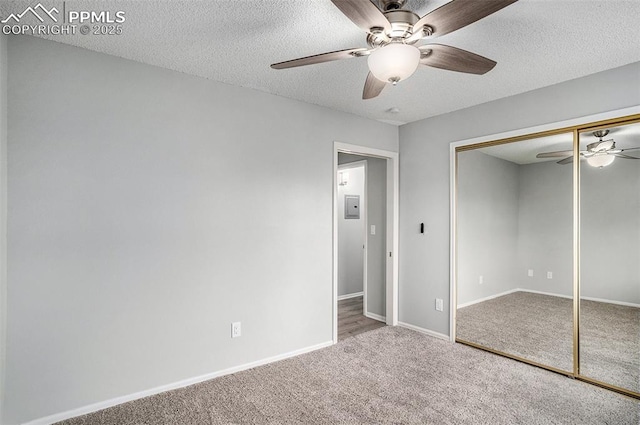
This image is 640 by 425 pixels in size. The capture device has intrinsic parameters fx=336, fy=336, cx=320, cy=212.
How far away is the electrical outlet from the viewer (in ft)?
9.39

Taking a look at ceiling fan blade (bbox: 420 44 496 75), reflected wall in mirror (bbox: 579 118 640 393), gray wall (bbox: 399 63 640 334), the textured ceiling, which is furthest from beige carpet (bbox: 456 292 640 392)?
ceiling fan blade (bbox: 420 44 496 75)

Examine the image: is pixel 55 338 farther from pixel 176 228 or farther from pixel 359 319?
pixel 359 319

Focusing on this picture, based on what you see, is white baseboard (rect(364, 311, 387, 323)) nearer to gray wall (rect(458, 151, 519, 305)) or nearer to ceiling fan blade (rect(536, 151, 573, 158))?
gray wall (rect(458, 151, 519, 305))

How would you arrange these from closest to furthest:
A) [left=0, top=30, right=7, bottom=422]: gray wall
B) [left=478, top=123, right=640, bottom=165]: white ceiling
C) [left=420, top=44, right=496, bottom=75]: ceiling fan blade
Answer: [left=420, top=44, right=496, bottom=75]: ceiling fan blade, [left=0, top=30, right=7, bottom=422]: gray wall, [left=478, top=123, right=640, bottom=165]: white ceiling

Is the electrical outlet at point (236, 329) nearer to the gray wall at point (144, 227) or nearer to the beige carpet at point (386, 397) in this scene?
the gray wall at point (144, 227)

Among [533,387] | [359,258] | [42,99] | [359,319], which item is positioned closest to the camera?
[42,99]

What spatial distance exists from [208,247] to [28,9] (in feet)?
5.89

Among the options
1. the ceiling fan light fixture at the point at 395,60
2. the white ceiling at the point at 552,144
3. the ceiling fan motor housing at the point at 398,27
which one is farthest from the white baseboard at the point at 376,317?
Answer: the ceiling fan motor housing at the point at 398,27

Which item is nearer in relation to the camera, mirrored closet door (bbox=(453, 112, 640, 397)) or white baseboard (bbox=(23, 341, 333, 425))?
white baseboard (bbox=(23, 341, 333, 425))

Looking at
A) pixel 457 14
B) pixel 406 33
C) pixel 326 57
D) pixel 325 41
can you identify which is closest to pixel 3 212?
pixel 326 57

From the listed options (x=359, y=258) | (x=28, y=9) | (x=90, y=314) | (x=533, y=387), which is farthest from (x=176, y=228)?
(x=359, y=258)

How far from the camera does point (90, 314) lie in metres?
2.26

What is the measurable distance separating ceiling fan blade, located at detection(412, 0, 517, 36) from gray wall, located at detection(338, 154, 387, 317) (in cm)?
282

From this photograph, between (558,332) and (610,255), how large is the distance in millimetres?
774
